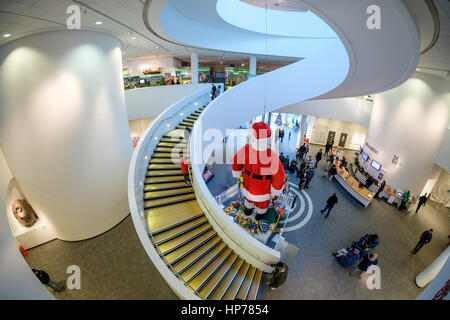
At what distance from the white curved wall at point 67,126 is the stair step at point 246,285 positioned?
621cm

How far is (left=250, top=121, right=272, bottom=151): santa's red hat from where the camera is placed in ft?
16.3

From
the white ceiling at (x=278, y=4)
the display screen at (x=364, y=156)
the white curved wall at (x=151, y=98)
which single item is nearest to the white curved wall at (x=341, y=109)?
the display screen at (x=364, y=156)

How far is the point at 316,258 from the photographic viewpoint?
267 inches

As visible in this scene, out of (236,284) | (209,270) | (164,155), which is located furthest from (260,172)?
(164,155)

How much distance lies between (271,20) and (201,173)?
11.8m

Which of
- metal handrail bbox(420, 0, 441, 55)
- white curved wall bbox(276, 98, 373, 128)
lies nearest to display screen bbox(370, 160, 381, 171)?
white curved wall bbox(276, 98, 373, 128)

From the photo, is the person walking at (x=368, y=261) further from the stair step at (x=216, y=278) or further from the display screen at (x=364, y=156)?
the display screen at (x=364, y=156)

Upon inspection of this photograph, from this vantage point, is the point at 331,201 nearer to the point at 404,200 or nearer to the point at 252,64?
the point at 404,200

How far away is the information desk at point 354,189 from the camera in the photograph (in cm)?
960

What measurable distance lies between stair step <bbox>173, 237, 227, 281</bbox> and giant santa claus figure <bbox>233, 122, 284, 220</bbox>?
172 cm

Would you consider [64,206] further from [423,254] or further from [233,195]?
[423,254]

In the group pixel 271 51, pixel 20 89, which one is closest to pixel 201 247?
pixel 20 89
